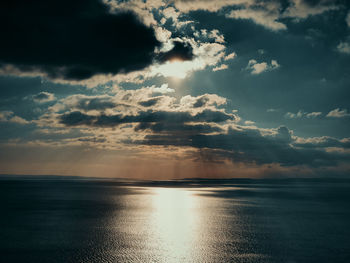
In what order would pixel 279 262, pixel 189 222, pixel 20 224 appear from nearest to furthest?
pixel 279 262
pixel 20 224
pixel 189 222

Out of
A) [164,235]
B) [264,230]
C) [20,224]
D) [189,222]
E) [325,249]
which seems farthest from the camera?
[189,222]

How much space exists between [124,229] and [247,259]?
27.0m

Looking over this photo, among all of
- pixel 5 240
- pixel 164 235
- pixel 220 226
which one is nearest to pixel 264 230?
pixel 220 226

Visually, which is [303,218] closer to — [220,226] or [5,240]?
Result: [220,226]

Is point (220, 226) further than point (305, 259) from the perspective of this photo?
Yes

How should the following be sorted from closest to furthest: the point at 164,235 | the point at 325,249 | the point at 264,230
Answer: the point at 325,249
the point at 164,235
the point at 264,230

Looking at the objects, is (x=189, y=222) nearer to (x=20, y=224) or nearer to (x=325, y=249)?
(x=325, y=249)

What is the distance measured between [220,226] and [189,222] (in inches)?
347

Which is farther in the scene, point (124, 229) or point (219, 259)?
point (124, 229)

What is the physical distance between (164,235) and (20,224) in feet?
99.7

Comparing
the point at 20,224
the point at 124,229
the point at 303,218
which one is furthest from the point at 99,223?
the point at 303,218

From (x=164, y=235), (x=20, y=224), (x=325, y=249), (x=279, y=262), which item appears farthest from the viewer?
(x=20, y=224)

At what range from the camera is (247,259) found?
38094 millimetres

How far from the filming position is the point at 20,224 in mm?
61031
